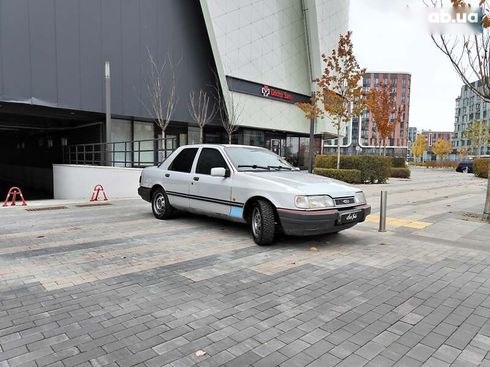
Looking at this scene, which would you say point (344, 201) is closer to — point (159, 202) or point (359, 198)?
point (359, 198)

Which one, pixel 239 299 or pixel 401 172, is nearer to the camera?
pixel 239 299

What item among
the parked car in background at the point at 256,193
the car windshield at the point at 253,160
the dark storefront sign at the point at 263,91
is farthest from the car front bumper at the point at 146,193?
the dark storefront sign at the point at 263,91

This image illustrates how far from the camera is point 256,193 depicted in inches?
247

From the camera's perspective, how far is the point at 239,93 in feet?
79.2

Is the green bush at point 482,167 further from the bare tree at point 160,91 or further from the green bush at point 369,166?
the bare tree at point 160,91

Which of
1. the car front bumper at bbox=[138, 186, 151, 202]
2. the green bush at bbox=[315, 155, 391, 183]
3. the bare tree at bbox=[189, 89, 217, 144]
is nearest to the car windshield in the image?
the car front bumper at bbox=[138, 186, 151, 202]

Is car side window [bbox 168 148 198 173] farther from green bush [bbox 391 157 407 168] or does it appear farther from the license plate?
green bush [bbox 391 157 407 168]

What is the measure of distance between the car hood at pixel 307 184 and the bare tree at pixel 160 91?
14265 millimetres

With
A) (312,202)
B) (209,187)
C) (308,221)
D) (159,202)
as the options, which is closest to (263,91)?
(159,202)

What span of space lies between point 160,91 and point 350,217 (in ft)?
53.8

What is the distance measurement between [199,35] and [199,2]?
5.86 ft

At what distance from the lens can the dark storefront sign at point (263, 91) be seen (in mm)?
23719

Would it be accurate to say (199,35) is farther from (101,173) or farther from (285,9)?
(101,173)

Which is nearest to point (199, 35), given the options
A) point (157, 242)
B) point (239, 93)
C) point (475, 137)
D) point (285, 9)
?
point (239, 93)
